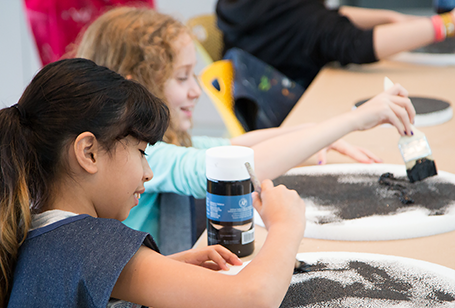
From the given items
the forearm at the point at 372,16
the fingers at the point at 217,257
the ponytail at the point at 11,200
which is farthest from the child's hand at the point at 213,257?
the forearm at the point at 372,16

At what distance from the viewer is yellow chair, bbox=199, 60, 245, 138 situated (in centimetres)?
182

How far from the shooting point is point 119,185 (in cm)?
71

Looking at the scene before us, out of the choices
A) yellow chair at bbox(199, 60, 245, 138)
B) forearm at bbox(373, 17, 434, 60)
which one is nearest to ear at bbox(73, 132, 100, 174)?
yellow chair at bbox(199, 60, 245, 138)

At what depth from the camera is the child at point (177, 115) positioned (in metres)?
1.00

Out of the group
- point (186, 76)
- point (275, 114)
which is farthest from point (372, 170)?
point (275, 114)

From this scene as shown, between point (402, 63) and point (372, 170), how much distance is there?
1.26m

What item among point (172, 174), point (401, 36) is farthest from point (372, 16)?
point (172, 174)

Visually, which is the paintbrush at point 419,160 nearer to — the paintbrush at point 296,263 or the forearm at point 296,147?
the forearm at point 296,147

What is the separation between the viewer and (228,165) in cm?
72

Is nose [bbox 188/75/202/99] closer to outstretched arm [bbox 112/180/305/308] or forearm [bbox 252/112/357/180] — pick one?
forearm [bbox 252/112/357/180]

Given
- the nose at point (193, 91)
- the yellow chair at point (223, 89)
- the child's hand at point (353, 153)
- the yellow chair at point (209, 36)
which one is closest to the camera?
the child's hand at point (353, 153)

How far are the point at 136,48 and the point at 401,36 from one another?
119 cm

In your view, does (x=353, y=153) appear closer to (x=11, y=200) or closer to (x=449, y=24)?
(x=11, y=200)

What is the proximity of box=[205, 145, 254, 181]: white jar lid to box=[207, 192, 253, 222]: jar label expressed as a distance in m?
0.03
